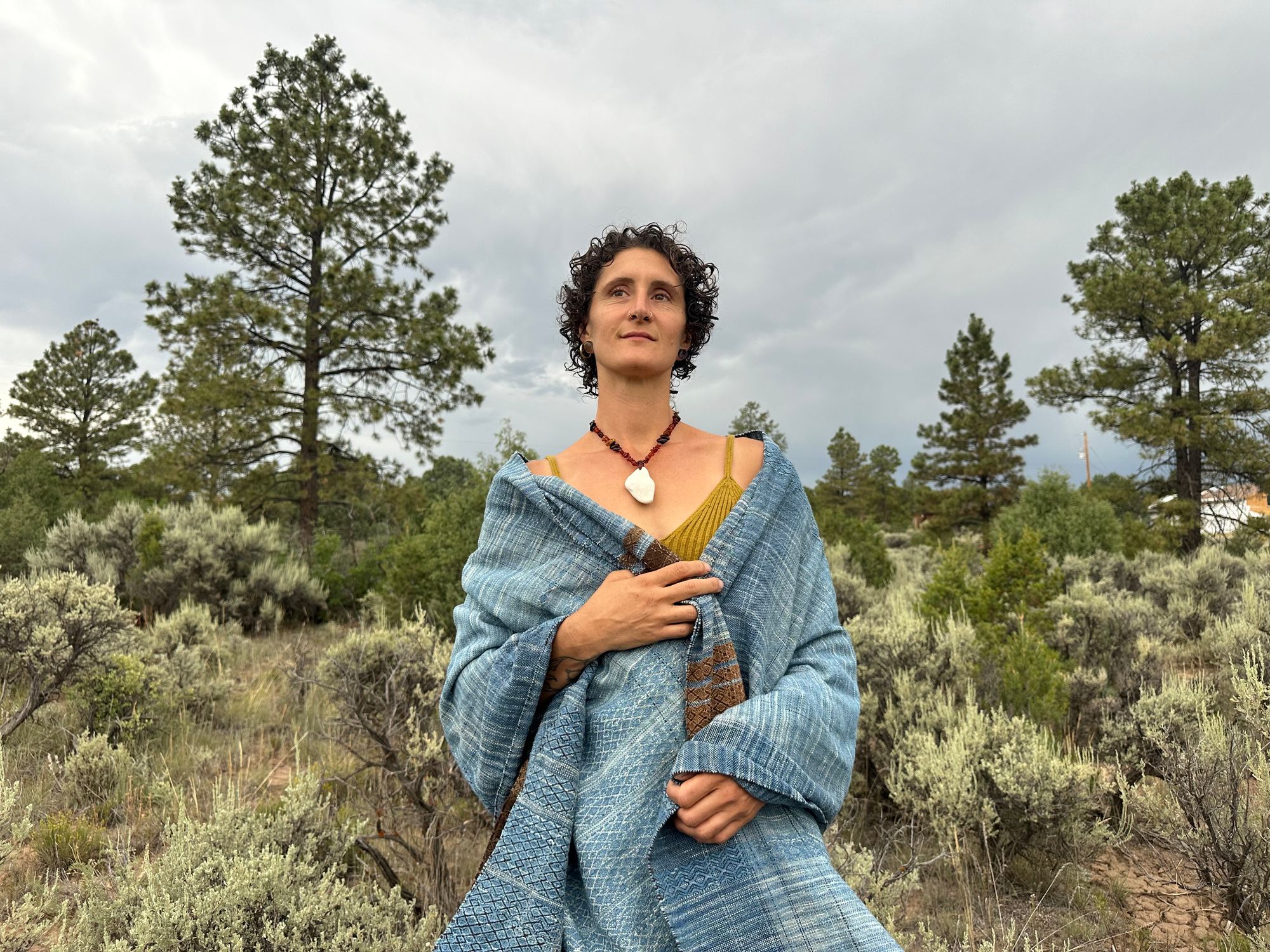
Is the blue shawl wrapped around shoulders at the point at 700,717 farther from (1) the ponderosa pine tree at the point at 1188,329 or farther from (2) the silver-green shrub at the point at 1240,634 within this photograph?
(1) the ponderosa pine tree at the point at 1188,329

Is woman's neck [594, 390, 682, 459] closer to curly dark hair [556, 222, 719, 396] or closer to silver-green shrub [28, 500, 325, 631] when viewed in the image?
curly dark hair [556, 222, 719, 396]

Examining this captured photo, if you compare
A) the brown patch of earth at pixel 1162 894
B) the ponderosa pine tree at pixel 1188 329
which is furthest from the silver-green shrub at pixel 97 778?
the ponderosa pine tree at pixel 1188 329

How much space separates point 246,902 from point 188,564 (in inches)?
280

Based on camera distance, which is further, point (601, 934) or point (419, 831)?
point (419, 831)

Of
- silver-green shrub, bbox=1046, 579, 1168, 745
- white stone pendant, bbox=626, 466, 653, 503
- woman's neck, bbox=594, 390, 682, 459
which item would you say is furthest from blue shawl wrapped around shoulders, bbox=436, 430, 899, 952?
silver-green shrub, bbox=1046, 579, 1168, 745

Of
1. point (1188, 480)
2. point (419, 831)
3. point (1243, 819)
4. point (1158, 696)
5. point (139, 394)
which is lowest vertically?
point (419, 831)

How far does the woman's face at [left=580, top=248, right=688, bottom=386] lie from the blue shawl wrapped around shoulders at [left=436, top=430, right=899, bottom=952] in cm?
39

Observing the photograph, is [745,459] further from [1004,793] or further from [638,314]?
[1004,793]

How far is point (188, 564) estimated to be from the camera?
8.02 meters

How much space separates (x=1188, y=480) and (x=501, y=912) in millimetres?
22490

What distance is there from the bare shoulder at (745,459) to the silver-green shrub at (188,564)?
7523mm

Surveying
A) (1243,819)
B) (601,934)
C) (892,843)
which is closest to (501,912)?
(601,934)

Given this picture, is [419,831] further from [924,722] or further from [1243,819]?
[1243,819]

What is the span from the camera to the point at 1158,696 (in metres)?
Result: 3.83
